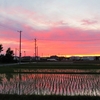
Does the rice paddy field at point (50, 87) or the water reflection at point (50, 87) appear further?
the water reflection at point (50, 87)

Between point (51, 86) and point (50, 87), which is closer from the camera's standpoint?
point (50, 87)

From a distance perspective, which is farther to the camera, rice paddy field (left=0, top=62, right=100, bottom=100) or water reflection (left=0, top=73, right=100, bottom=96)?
water reflection (left=0, top=73, right=100, bottom=96)

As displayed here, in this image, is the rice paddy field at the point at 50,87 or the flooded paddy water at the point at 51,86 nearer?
the rice paddy field at the point at 50,87

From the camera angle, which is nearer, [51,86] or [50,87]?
[50,87]

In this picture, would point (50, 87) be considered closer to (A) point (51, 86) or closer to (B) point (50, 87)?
(B) point (50, 87)

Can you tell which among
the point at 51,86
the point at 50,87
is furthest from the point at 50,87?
the point at 51,86
